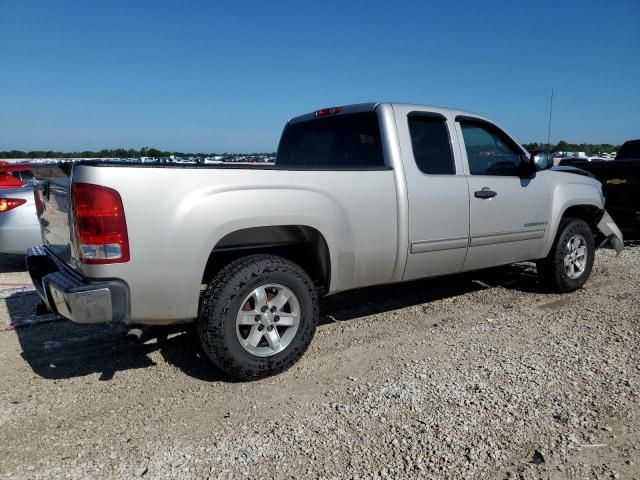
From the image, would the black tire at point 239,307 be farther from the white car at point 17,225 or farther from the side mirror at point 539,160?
the white car at point 17,225

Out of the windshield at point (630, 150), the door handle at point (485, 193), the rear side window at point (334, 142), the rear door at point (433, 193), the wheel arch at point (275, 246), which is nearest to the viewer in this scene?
the wheel arch at point (275, 246)

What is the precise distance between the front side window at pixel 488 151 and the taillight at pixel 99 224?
9.94 ft

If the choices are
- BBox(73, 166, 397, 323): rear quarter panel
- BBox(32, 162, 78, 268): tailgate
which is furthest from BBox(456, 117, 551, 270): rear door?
BBox(32, 162, 78, 268): tailgate

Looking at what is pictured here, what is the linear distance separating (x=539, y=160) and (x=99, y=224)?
13.1 feet

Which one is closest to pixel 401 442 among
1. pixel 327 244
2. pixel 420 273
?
pixel 327 244

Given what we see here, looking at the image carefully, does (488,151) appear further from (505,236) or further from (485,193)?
(505,236)

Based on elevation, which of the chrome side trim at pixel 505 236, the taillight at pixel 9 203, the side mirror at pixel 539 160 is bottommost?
the chrome side trim at pixel 505 236

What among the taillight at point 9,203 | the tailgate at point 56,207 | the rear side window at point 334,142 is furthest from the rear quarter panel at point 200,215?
the taillight at point 9,203

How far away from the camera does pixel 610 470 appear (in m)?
2.35

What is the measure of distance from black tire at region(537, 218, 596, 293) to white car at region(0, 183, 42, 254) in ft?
20.0

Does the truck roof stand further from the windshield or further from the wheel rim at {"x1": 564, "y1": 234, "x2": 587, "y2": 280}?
the windshield

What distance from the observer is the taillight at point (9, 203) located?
241 inches

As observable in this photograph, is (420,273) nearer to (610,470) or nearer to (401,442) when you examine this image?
(401,442)

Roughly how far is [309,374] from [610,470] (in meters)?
1.83
